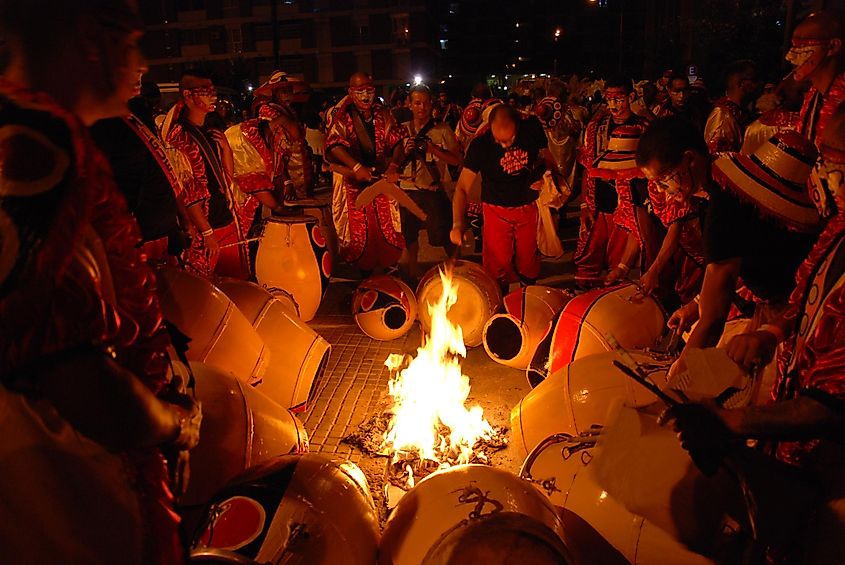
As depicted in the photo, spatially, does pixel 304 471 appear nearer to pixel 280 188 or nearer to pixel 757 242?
pixel 757 242

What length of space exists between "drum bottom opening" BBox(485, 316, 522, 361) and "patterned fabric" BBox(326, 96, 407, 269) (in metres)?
2.56

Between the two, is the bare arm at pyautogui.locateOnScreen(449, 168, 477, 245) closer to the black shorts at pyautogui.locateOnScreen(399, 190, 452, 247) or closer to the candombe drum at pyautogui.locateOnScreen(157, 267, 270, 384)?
the black shorts at pyautogui.locateOnScreen(399, 190, 452, 247)

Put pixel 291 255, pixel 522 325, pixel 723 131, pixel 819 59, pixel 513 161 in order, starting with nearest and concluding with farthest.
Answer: pixel 819 59 < pixel 522 325 < pixel 291 255 < pixel 513 161 < pixel 723 131

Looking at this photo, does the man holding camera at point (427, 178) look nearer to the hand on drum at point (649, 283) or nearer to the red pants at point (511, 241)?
the red pants at point (511, 241)

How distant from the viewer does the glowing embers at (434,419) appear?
405 centimetres

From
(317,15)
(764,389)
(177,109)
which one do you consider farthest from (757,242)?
(317,15)

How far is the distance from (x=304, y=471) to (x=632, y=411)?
52.9 inches

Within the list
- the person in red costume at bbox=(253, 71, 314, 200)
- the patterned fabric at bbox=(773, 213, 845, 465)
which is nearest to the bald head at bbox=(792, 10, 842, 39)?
the patterned fabric at bbox=(773, 213, 845, 465)

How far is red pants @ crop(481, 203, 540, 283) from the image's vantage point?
655cm

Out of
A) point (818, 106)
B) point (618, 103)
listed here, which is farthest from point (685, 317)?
point (618, 103)

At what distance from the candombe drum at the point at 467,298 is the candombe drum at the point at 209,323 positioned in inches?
82.0

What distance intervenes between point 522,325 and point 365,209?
3.08 m

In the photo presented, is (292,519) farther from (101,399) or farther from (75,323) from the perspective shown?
(75,323)

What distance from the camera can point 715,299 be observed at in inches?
114
